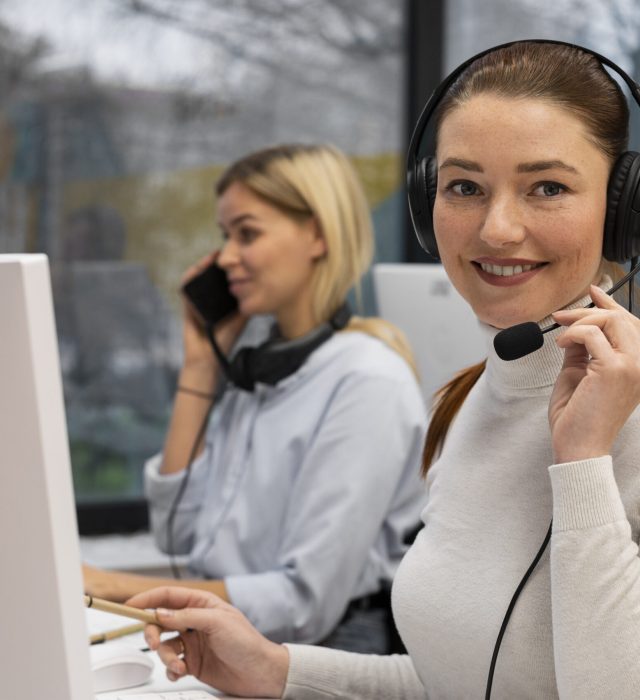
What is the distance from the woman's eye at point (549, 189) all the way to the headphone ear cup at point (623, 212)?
2.1 inches

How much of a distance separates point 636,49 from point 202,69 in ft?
4.09

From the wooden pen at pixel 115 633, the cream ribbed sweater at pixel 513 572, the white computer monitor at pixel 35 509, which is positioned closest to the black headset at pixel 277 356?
the wooden pen at pixel 115 633

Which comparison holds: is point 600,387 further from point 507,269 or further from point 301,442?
point 301,442

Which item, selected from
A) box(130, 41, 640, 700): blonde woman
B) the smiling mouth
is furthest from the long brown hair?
the smiling mouth

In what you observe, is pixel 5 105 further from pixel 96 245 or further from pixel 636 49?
pixel 636 49

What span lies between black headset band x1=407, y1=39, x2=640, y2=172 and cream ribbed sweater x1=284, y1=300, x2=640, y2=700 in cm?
25

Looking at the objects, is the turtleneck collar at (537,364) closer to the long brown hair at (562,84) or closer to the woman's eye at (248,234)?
the long brown hair at (562,84)

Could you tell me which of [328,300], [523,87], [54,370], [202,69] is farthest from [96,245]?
[54,370]

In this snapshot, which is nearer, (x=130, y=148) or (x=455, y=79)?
(x=455, y=79)

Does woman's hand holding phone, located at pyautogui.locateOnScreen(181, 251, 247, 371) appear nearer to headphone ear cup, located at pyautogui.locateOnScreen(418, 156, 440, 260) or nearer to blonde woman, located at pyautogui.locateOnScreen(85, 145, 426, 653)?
blonde woman, located at pyautogui.locateOnScreen(85, 145, 426, 653)

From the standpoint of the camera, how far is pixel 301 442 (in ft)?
6.45

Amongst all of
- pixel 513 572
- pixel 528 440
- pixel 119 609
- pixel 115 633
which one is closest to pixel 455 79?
pixel 528 440

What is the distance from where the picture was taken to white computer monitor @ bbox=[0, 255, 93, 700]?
0.67 meters

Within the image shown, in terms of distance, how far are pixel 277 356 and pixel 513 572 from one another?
3.56 feet
